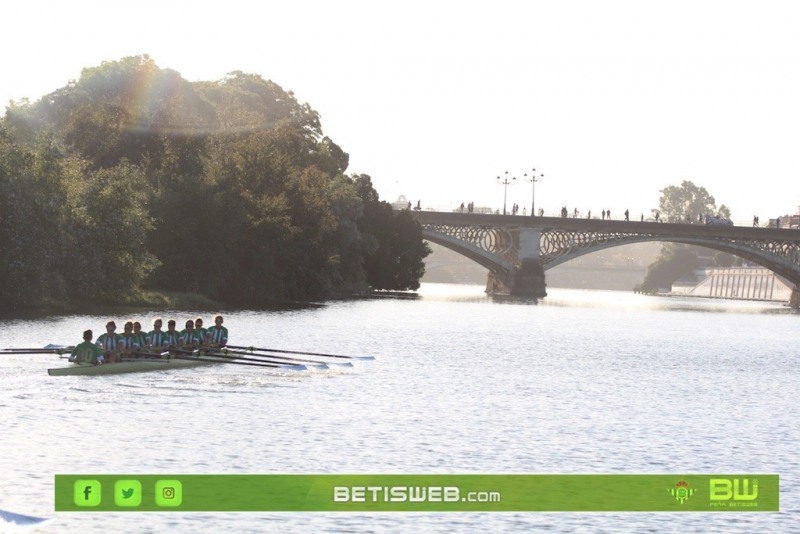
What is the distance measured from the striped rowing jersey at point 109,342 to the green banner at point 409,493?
14255mm

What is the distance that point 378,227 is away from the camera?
11788 centimetres

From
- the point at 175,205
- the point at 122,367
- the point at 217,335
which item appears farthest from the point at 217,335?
the point at 175,205

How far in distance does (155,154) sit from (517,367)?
41.7 m

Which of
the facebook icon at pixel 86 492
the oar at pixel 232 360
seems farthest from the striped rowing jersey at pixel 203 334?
the facebook icon at pixel 86 492

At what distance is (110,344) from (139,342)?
1.44 meters

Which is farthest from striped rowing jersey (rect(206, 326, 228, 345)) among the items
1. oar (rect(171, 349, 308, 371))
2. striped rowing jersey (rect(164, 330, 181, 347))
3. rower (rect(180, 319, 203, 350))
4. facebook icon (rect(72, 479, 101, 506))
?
facebook icon (rect(72, 479, 101, 506))

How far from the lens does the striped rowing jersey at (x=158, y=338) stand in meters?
40.2

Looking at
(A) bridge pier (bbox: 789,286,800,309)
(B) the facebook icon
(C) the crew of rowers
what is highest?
(A) bridge pier (bbox: 789,286,800,309)

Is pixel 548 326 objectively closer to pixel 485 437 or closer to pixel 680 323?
pixel 680 323

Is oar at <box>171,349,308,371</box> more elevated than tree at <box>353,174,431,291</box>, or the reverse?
tree at <box>353,174,431,291</box>

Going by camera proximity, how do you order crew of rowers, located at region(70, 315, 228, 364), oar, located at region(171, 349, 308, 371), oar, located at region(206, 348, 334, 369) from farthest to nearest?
oar, located at region(206, 348, 334, 369) < oar, located at region(171, 349, 308, 371) < crew of rowers, located at region(70, 315, 228, 364)

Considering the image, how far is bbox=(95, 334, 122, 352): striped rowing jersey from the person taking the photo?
37.7 meters

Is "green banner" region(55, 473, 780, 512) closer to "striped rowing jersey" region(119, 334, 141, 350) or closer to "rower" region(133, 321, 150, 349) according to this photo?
"striped rowing jersey" region(119, 334, 141, 350)

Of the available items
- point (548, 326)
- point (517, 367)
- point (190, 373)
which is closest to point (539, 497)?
point (190, 373)
